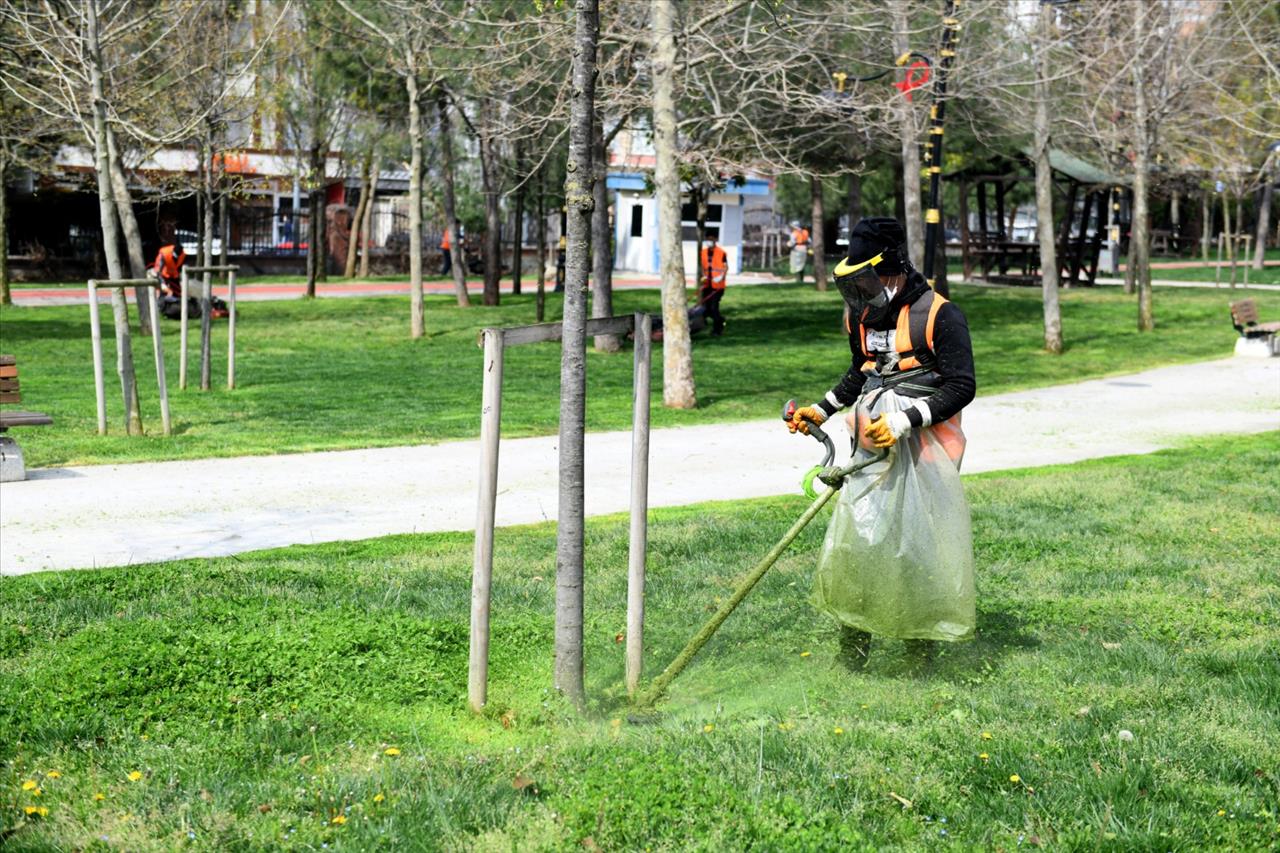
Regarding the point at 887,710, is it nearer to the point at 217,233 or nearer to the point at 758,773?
the point at 758,773

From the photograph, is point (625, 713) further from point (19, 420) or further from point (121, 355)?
point (121, 355)

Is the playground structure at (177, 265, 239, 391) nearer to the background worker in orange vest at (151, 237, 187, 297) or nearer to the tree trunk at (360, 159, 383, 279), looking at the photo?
the background worker in orange vest at (151, 237, 187, 297)

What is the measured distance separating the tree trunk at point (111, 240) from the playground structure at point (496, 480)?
26.2ft

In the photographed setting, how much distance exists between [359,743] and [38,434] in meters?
8.53

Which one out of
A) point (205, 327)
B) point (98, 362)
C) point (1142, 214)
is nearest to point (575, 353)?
point (98, 362)

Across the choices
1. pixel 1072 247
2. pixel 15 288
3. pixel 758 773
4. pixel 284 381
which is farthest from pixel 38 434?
pixel 1072 247

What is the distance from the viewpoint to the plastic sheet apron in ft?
18.4

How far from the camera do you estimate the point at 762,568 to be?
5293mm

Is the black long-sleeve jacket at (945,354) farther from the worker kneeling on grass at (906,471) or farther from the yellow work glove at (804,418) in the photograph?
the yellow work glove at (804,418)

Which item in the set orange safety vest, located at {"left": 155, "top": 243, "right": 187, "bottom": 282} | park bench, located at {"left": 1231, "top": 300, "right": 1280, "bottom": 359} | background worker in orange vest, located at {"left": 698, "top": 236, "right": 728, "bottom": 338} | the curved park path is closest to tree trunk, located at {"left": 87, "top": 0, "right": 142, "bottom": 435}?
the curved park path

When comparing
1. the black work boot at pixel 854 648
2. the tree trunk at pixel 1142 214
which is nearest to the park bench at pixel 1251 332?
the tree trunk at pixel 1142 214

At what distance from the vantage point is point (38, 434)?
1238 cm

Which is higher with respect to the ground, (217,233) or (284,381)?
(217,233)

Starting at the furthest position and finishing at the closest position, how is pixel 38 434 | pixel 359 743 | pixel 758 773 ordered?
pixel 38 434
pixel 359 743
pixel 758 773
